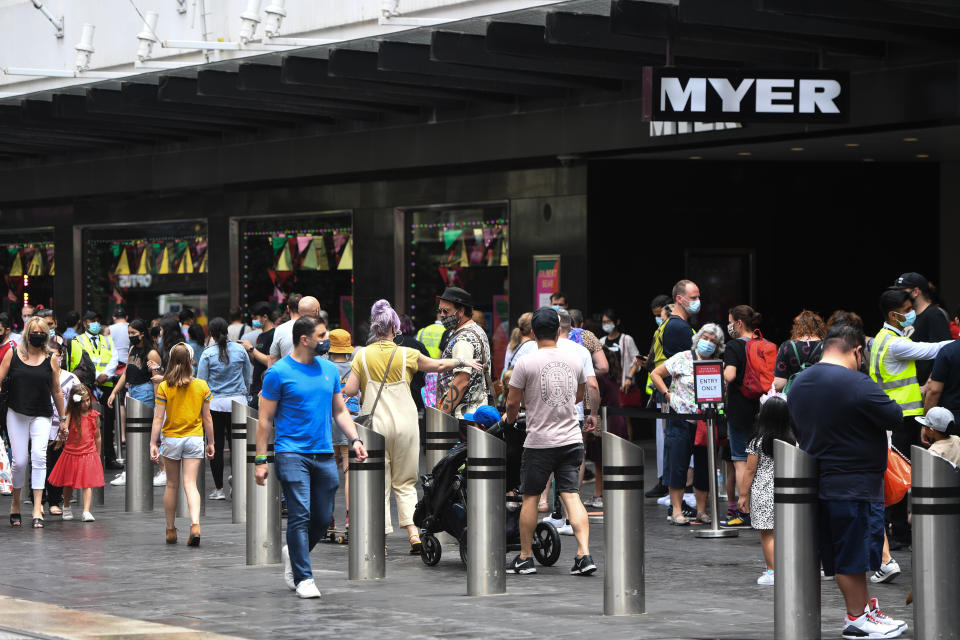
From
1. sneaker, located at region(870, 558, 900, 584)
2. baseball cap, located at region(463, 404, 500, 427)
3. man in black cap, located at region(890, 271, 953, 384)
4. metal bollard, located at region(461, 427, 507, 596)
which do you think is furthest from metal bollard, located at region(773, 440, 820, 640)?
man in black cap, located at region(890, 271, 953, 384)

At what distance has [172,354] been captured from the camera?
1227cm

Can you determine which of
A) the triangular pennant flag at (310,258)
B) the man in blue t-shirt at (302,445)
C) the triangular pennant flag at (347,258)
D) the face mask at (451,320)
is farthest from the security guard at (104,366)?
the man in blue t-shirt at (302,445)

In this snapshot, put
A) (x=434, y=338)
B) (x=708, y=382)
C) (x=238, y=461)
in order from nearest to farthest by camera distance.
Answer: (x=708, y=382)
(x=238, y=461)
(x=434, y=338)

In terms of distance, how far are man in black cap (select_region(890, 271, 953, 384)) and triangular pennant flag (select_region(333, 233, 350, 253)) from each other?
1405 centimetres

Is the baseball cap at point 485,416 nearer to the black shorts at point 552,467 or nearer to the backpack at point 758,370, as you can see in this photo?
the black shorts at point 552,467

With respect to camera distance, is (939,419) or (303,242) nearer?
(939,419)

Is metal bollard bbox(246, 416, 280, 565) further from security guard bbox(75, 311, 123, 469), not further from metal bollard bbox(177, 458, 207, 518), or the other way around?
security guard bbox(75, 311, 123, 469)

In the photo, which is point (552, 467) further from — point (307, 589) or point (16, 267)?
point (16, 267)

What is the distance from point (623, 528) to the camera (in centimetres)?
859

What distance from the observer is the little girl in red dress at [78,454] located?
13.8 m

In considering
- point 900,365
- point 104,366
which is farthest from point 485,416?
point 104,366

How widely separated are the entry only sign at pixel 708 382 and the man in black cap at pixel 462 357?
1.63m

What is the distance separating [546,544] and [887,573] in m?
2.27

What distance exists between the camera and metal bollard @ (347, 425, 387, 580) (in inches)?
393
